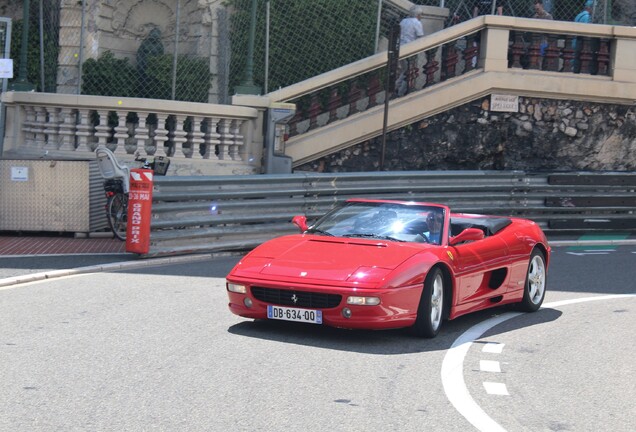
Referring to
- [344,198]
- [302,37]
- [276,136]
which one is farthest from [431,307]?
[302,37]

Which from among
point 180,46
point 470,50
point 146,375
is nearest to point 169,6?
point 180,46

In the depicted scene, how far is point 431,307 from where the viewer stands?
9461 millimetres

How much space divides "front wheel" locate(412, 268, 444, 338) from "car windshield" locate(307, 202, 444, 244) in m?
0.57

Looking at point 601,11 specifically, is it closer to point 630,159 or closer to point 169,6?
point 630,159

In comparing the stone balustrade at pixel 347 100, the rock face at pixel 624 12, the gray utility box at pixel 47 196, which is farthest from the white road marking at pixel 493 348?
the rock face at pixel 624 12

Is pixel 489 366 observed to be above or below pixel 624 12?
below

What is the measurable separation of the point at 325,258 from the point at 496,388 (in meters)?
2.30

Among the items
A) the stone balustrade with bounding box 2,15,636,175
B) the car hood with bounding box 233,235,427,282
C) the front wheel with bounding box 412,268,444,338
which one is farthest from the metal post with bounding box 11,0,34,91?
the front wheel with bounding box 412,268,444,338

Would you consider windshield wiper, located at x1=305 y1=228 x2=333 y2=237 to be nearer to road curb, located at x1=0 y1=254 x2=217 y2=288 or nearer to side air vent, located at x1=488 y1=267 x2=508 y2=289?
side air vent, located at x1=488 y1=267 x2=508 y2=289

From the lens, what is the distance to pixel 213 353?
8.49 metres

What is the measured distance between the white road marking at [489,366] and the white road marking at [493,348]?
1.47 ft

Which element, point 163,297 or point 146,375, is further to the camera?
point 163,297

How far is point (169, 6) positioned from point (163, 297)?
13.1 m

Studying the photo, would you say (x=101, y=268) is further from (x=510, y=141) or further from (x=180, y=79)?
(x=510, y=141)
